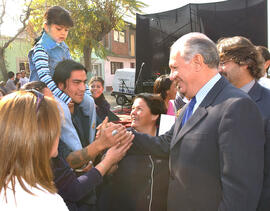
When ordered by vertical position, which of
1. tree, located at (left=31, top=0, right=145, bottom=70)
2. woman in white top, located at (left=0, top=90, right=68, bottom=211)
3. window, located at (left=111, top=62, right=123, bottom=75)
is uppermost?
tree, located at (left=31, top=0, right=145, bottom=70)

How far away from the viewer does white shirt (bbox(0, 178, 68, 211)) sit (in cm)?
101

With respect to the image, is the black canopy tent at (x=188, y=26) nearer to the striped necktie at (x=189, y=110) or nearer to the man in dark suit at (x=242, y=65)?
the man in dark suit at (x=242, y=65)

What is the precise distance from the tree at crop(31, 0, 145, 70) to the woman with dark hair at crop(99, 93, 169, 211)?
12.0m

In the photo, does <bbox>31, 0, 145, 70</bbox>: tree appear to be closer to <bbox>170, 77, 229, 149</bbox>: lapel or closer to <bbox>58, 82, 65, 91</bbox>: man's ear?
<bbox>58, 82, 65, 91</bbox>: man's ear

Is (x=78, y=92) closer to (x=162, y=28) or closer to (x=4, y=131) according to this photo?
(x=4, y=131)

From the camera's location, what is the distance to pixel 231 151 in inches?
49.9

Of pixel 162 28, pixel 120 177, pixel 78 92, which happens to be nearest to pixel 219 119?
pixel 120 177

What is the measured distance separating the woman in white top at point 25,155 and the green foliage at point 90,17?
502 inches

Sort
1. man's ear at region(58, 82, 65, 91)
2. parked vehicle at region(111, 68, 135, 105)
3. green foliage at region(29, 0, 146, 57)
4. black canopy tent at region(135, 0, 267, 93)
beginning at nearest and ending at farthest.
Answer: man's ear at region(58, 82, 65, 91)
black canopy tent at region(135, 0, 267, 93)
green foliage at region(29, 0, 146, 57)
parked vehicle at region(111, 68, 135, 105)

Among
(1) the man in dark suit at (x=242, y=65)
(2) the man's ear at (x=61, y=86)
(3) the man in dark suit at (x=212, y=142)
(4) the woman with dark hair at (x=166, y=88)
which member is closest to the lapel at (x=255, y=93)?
(1) the man in dark suit at (x=242, y=65)

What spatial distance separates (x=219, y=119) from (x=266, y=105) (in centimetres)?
55

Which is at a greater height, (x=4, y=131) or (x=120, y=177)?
(x=4, y=131)

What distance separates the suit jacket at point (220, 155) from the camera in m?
1.27

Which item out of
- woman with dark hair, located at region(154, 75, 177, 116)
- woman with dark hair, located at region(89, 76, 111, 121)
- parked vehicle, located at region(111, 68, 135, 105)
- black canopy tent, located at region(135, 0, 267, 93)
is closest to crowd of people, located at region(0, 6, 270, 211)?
woman with dark hair, located at region(154, 75, 177, 116)
